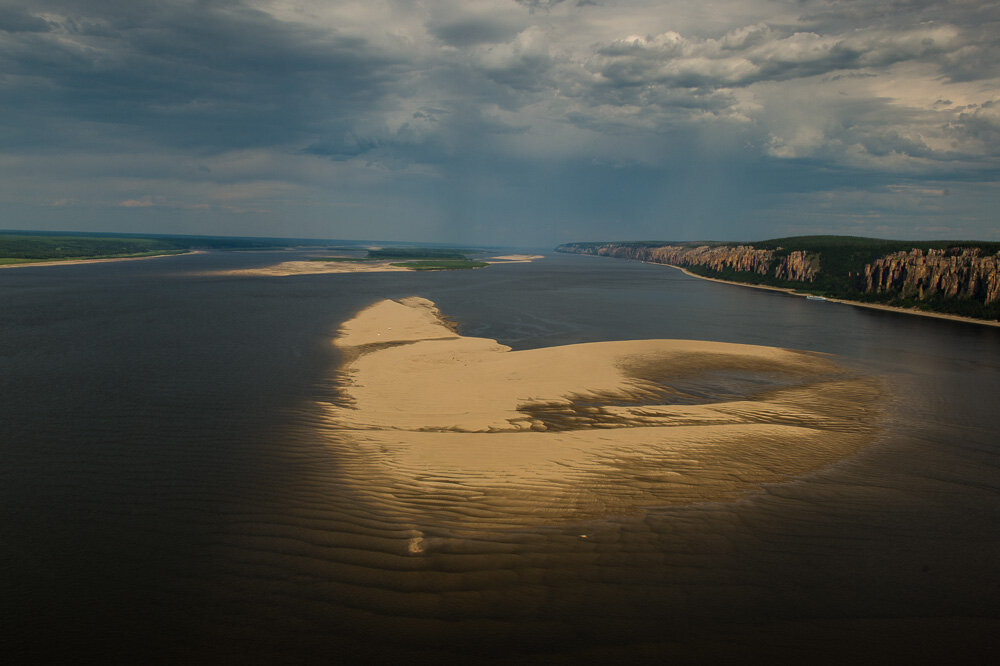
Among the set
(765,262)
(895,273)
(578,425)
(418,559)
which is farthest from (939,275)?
(418,559)

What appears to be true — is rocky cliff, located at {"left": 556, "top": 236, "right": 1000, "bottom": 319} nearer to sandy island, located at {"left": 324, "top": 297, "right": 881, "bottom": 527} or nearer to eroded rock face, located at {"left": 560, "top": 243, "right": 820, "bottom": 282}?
eroded rock face, located at {"left": 560, "top": 243, "right": 820, "bottom": 282}

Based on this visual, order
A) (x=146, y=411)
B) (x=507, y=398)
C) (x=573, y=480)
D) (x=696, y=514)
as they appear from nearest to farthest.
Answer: (x=696, y=514)
(x=573, y=480)
(x=146, y=411)
(x=507, y=398)

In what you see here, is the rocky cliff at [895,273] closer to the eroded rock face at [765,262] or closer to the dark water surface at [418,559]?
the eroded rock face at [765,262]

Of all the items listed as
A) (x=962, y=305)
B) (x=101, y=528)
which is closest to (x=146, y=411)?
(x=101, y=528)

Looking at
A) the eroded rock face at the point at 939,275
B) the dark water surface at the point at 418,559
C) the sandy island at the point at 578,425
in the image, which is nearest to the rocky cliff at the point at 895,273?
the eroded rock face at the point at 939,275

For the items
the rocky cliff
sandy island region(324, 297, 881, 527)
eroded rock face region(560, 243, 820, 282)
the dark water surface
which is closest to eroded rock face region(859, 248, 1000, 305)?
the rocky cliff

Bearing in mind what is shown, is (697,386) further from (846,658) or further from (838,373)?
(846,658)
